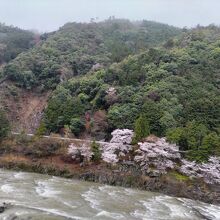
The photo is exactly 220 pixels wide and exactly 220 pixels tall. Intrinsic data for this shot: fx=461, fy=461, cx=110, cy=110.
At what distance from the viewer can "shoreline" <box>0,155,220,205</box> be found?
159ft

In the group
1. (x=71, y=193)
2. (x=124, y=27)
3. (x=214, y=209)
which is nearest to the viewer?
(x=71, y=193)

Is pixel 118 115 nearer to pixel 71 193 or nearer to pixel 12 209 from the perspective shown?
pixel 71 193

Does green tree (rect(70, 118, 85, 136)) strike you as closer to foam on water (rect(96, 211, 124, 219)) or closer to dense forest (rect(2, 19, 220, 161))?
dense forest (rect(2, 19, 220, 161))

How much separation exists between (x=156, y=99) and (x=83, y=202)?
124 feet

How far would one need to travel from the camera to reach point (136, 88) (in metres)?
75.1

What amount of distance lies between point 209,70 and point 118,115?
20313 mm

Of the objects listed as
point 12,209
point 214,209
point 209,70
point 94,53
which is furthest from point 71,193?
point 94,53

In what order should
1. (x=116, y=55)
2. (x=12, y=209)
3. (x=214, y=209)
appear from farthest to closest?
(x=116, y=55) → (x=214, y=209) → (x=12, y=209)

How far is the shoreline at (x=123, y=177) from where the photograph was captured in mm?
48562

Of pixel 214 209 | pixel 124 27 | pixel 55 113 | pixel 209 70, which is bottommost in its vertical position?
pixel 214 209

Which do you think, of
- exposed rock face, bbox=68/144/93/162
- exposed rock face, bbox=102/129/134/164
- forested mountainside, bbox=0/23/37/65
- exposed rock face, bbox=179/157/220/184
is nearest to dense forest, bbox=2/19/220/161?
exposed rock face, bbox=179/157/220/184

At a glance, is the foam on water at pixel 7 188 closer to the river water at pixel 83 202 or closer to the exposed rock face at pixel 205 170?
the river water at pixel 83 202

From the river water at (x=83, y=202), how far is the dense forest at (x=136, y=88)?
1392 cm

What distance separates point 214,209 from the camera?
42.8 m
